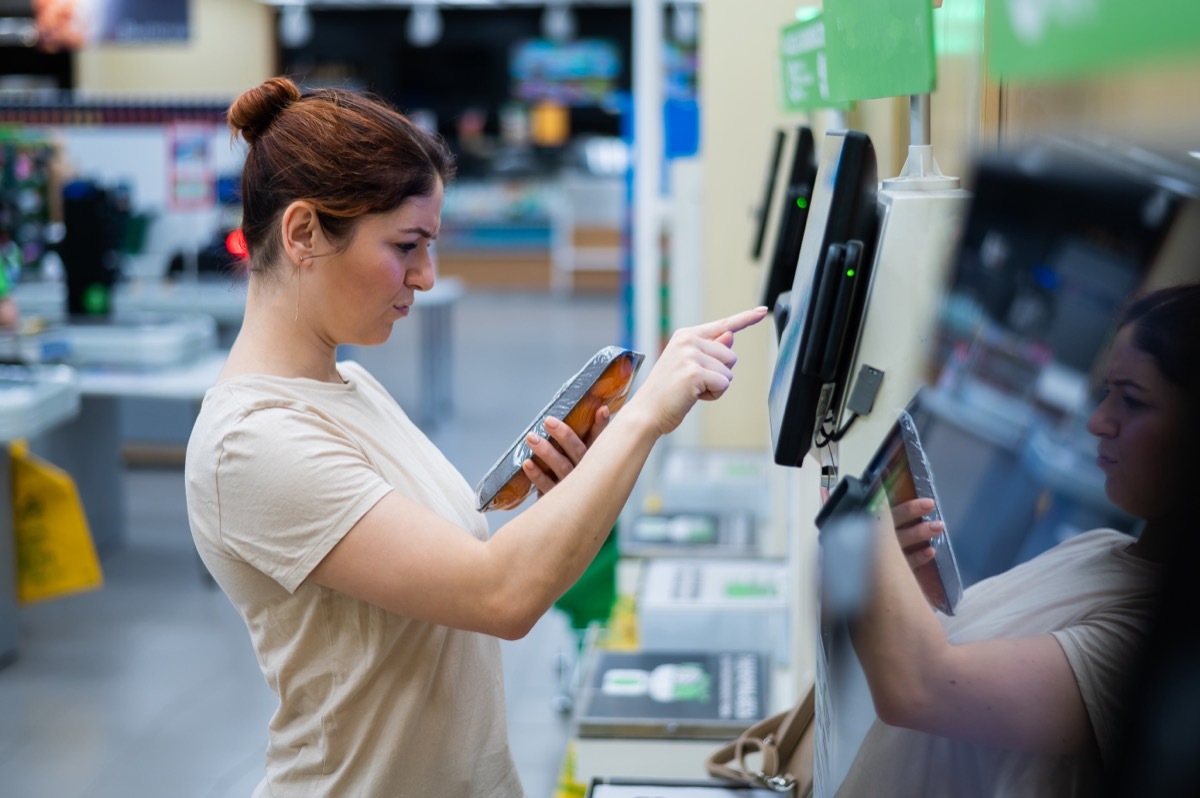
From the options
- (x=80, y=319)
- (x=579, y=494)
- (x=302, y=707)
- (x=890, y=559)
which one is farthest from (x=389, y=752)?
(x=80, y=319)

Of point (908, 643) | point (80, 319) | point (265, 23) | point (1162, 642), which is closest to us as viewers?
point (1162, 642)

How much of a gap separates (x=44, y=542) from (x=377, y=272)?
364cm

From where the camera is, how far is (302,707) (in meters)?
1.42

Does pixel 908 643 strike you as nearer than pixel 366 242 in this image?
Yes

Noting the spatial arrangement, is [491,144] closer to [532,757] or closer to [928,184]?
[532,757]

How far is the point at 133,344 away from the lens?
5547 mm

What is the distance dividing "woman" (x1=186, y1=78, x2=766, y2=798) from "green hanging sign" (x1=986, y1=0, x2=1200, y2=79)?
0.46 metres

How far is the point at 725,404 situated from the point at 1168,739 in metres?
4.65

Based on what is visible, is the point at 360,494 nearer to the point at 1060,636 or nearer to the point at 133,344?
the point at 1060,636

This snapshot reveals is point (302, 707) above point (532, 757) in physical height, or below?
above

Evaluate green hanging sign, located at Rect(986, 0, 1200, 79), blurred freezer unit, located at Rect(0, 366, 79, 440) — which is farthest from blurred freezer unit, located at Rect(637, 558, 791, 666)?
blurred freezer unit, located at Rect(0, 366, 79, 440)

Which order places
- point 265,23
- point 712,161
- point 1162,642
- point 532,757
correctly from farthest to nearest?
point 265,23 < point 712,161 < point 532,757 < point 1162,642

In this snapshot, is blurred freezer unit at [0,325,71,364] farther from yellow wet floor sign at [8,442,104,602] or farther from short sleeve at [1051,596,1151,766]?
short sleeve at [1051,596,1151,766]

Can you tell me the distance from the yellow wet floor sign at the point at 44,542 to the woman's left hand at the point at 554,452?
11.6ft
